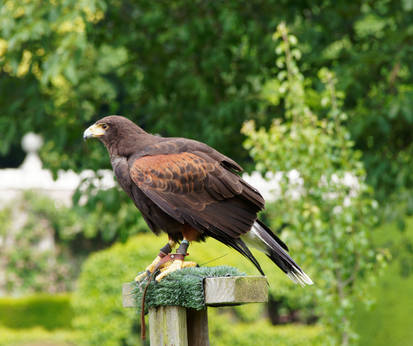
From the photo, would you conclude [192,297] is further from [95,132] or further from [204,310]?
[95,132]

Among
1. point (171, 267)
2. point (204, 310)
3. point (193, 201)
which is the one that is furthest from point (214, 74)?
point (204, 310)

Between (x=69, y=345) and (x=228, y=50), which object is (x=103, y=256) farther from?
(x=228, y=50)

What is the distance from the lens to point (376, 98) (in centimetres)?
686

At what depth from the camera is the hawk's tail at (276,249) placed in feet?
11.1

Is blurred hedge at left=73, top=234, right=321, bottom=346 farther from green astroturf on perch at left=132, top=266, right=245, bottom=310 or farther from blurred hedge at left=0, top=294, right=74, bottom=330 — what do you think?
green astroturf on perch at left=132, top=266, right=245, bottom=310

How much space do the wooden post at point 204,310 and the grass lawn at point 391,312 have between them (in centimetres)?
688

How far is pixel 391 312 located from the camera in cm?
997

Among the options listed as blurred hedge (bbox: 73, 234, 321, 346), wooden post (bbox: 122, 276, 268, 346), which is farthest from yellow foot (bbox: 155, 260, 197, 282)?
blurred hedge (bbox: 73, 234, 321, 346)

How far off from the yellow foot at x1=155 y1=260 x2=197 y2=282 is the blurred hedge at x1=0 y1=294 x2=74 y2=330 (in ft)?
36.6

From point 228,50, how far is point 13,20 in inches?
81.9

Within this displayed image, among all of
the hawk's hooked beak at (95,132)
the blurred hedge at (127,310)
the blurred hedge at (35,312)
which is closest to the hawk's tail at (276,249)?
the hawk's hooked beak at (95,132)

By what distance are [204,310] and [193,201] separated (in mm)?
572

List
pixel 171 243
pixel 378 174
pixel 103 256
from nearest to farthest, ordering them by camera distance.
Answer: pixel 171 243 → pixel 378 174 → pixel 103 256

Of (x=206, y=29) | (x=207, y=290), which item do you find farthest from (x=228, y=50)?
(x=207, y=290)
